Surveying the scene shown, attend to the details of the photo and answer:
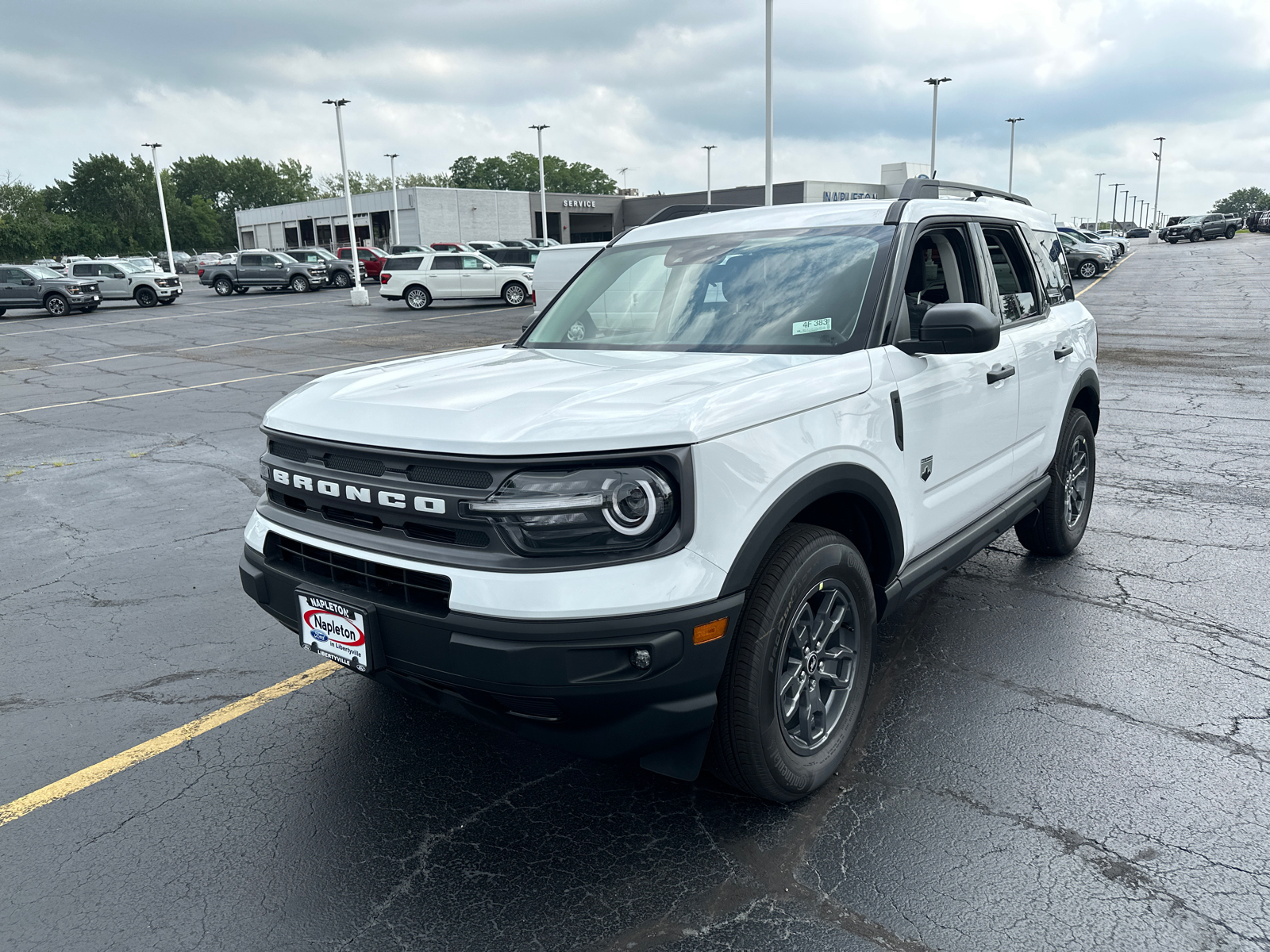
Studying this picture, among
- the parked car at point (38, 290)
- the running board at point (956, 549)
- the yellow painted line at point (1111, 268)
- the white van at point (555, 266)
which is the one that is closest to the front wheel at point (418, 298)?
the parked car at point (38, 290)

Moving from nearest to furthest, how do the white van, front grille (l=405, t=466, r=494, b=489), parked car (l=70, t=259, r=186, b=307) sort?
front grille (l=405, t=466, r=494, b=489)
the white van
parked car (l=70, t=259, r=186, b=307)

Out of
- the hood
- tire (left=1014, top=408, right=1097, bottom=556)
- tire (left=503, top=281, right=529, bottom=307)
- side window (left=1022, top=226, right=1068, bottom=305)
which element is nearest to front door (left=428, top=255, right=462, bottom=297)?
tire (left=503, top=281, right=529, bottom=307)

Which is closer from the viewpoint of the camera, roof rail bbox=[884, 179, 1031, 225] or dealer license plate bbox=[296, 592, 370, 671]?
dealer license plate bbox=[296, 592, 370, 671]

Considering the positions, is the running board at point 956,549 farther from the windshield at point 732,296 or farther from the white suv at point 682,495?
the windshield at point 732,296

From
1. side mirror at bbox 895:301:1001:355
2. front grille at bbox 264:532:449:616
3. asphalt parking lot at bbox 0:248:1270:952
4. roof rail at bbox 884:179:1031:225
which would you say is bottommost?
asphalt parking lot at bbox 0:248:1270:952

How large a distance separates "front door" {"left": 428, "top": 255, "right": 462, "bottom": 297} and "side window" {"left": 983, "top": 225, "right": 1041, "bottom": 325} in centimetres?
2719

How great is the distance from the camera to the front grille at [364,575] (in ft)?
8.28

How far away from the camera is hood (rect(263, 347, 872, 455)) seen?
243 cm

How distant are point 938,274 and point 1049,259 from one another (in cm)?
164

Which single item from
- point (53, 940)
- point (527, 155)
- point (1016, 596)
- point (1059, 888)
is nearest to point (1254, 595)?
point (1016, 596)

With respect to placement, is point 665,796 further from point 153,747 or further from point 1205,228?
point 1205,228

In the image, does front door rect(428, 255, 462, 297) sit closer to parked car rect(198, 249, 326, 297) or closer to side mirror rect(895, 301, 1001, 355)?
parked car rect(198, 249, 326, 297)

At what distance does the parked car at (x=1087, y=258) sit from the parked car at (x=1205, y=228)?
34.1 metres

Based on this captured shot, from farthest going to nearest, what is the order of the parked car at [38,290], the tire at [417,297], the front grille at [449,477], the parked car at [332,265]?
the parked car at [332,265] < the parked car at [38,290] < the tire at [417,297] < the front grille at [449,477]
